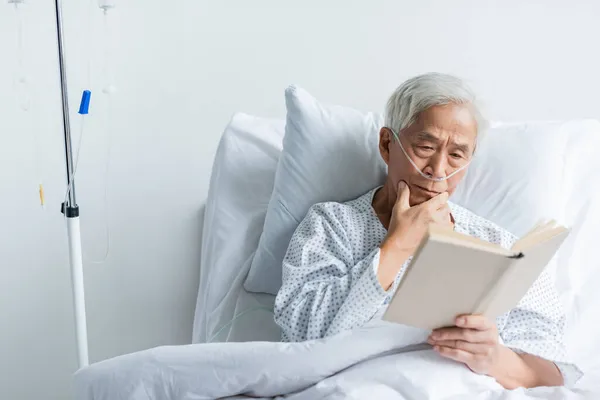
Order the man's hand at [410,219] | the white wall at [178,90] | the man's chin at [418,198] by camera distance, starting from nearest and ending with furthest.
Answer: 1. the man's hand at [410,219]
2. the man's chin at [418,198]
3. the white wall at [178,90]

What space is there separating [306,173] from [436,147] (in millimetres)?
340

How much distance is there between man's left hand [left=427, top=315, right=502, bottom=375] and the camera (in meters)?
1.39

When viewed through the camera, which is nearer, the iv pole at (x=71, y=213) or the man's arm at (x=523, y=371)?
the man's arm at (x=523, y=371)

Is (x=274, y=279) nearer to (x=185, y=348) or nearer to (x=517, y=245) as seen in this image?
(x=185, y=348)

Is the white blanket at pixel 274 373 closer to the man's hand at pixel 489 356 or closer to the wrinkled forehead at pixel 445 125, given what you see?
the man's hand at pixel 489 356

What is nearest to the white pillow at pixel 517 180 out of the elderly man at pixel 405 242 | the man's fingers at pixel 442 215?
the elderly man at pixel 405 242

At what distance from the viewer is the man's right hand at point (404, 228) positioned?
1.59 metres

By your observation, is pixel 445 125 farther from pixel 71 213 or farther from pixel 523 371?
pixel 71 213

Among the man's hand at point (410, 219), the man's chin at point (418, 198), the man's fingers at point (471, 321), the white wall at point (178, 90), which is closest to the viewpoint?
the man's fingers at point (471, 321)

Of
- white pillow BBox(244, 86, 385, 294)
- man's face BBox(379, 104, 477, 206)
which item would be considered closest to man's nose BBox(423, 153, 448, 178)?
man's face BBox(379, 104, 477, 206)

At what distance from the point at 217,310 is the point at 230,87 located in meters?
0.70

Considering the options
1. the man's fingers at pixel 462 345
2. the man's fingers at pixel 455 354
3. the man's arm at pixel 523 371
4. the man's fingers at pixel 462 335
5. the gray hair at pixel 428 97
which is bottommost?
the man's arm at pixel 523 371

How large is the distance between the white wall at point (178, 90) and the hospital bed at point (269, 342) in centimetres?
26

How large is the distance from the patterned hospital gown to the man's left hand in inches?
6.3
